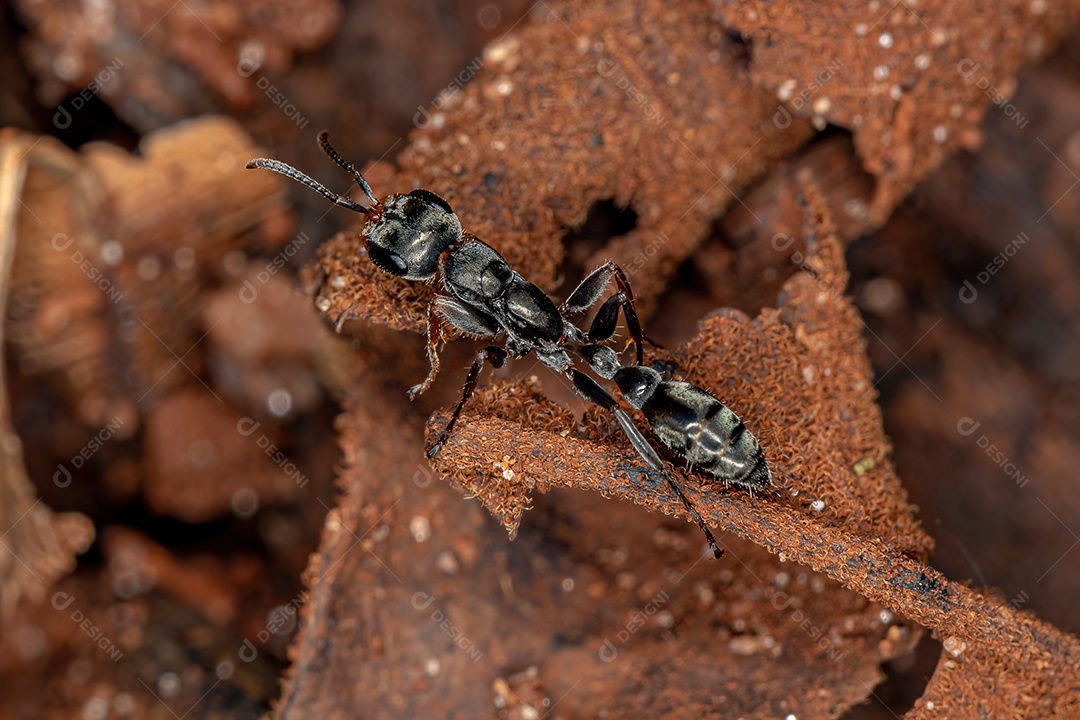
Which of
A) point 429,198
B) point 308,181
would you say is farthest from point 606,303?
point 308,181

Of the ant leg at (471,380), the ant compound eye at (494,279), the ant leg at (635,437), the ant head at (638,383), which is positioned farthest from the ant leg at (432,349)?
the ant head at (638,383)

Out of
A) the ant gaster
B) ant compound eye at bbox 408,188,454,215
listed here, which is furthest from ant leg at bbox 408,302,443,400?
ant compound eye at bbox 408,188,454,215

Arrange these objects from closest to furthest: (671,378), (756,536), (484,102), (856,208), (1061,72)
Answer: (756,536) → (671,378) → (484,102) → (856,208) → (1061,72)

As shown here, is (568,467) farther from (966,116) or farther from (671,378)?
(966,116)

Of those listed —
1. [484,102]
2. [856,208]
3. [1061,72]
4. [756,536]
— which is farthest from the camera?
[1061,72]

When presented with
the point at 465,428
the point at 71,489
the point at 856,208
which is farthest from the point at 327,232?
the point at 856,208

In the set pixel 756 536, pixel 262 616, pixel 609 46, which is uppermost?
pixel 609 46

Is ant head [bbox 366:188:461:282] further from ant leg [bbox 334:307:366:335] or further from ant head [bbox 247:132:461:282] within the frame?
ant leg [bbox 334:307:366:335]

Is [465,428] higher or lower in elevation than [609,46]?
lower
